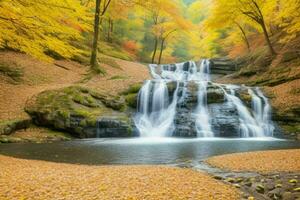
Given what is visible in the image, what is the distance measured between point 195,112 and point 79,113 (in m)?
6.25

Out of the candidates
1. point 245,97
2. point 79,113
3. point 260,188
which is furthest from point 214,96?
point 260,188

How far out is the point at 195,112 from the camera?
1773 centimetres

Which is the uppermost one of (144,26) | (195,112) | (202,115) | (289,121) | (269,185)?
(144,26)

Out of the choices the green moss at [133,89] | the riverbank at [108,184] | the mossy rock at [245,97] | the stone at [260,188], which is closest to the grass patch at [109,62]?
the green moss at [133,89]

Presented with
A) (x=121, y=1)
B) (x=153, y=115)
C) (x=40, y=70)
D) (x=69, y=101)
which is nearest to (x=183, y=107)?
(x=153, y=115)

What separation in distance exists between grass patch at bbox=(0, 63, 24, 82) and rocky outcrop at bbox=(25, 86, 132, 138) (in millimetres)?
3434

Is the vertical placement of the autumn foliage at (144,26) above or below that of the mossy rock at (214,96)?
above

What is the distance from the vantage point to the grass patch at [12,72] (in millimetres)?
18703

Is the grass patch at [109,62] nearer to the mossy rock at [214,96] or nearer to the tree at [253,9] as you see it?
the mossy rock at [214,96]

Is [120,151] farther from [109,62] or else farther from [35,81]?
[109,62]

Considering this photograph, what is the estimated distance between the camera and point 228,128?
1669 cm

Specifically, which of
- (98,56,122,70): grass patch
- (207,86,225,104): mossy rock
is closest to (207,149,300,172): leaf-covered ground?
(207,86,225,104): mossy rock

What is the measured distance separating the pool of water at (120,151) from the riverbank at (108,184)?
6.82 ft

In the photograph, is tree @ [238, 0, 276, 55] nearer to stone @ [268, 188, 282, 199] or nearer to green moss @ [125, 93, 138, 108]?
green moss @ [125, 93, 138, 108]
